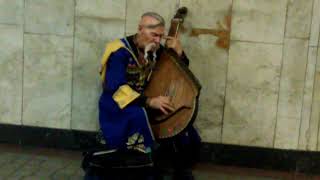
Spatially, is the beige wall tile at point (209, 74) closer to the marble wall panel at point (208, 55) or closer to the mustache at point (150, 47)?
the marble wall panel at point (208, 55)

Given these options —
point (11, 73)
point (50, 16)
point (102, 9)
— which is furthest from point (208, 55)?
point (11, 73)

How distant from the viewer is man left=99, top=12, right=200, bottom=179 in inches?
171

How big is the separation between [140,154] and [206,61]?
140 cm

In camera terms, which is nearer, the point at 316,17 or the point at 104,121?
the point at 104,121

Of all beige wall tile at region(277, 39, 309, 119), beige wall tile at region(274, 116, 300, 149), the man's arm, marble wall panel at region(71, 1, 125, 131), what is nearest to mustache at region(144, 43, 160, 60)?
the man's arm

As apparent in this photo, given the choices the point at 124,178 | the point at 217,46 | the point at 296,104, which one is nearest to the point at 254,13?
the point at 217,46

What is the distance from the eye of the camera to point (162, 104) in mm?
4285

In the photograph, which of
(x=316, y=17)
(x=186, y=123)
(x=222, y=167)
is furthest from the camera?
(x=222, y=167)

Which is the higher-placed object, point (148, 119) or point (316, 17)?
point (316, 17)

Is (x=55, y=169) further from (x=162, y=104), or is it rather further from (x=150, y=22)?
(x=150, y=22)

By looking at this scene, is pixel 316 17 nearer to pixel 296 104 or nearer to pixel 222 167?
pixel 296 104

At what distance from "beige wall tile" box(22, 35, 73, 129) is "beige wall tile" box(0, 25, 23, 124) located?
0.06 metres

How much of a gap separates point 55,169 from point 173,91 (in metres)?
1.59

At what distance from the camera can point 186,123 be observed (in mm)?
4250
